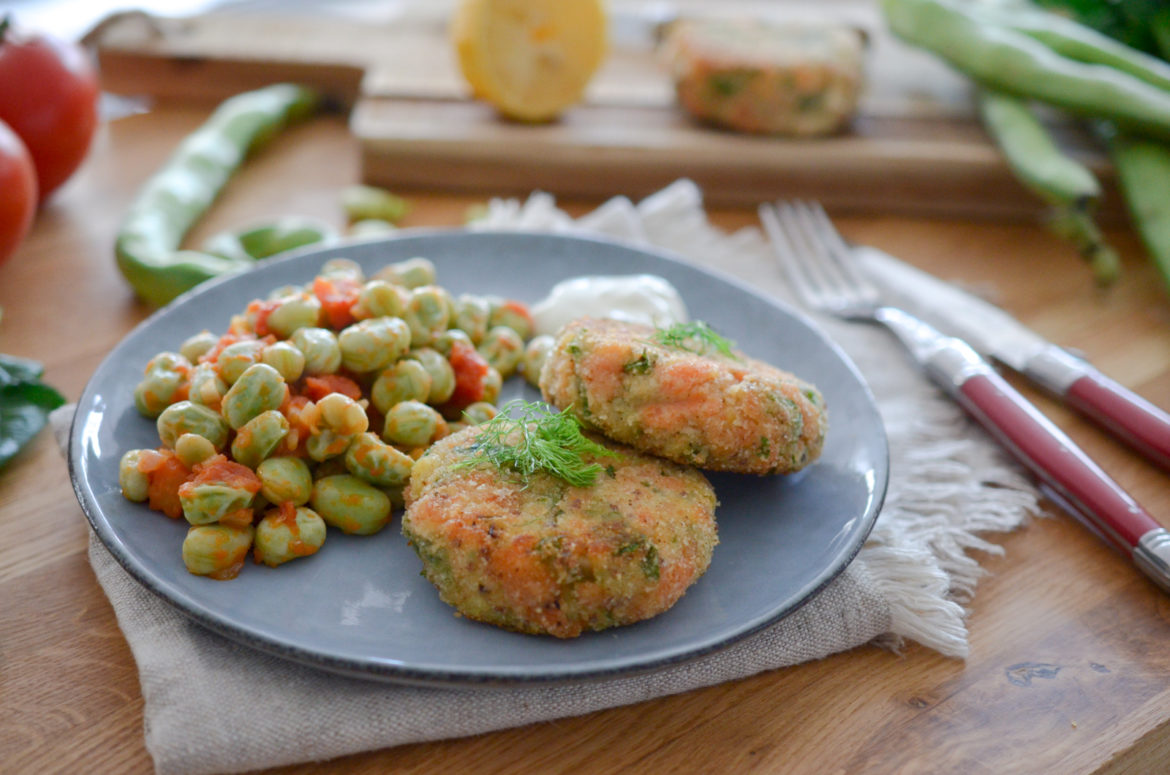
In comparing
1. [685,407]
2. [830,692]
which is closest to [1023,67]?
[685,407]

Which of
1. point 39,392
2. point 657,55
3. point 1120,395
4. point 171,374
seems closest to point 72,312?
point 39,392

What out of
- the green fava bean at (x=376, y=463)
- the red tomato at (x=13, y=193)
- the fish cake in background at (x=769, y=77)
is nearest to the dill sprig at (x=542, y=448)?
the green fava bean at (x=376, y=463)

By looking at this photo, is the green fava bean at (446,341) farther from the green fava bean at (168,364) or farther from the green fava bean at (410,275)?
the green fava bean at (168,364)

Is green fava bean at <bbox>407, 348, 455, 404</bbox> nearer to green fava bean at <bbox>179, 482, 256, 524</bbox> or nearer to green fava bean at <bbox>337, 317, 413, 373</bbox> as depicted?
green fava bean at <bbox>337, 317, 413, 373</bbox>

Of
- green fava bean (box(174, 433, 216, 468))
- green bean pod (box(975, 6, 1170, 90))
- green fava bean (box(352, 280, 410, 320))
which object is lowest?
green fava bean (box(174, 433, 216, 468))

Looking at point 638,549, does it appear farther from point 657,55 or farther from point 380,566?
point 657,55

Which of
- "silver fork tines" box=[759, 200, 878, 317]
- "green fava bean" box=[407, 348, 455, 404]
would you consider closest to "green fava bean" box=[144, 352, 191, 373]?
"green fava bean" box=[407, 348, 455, 404]
